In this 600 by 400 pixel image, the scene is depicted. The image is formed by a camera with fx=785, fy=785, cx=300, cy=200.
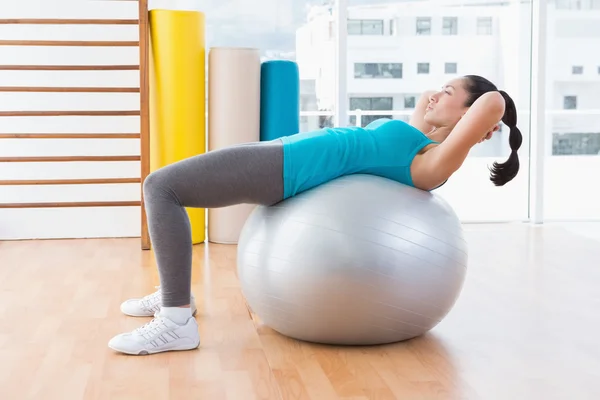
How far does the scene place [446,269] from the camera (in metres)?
2.25

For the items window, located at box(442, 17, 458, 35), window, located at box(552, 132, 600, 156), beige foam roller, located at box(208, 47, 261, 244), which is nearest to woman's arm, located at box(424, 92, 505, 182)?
beige foam roller, located at box(208, 47, 261, 244)

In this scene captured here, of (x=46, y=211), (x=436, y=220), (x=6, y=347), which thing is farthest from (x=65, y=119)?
(x=436, y=220)

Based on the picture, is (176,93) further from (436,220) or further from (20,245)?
(436,220)

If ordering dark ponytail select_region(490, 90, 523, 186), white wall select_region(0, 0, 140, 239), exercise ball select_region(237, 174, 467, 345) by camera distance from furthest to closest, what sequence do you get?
white wall select_region(0, 0, 140, 239), dark ponytail select_region(490, 90, 523, 186), exercise ball select_region(237, 174, 467, 345)

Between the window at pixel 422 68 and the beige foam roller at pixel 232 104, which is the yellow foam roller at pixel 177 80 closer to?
the beige foam roller at pixel 232 104

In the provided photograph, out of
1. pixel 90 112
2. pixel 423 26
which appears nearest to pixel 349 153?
pixel 90 112

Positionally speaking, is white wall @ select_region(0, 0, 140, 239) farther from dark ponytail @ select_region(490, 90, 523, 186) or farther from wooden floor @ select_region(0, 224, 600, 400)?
dark ponytail @ select_region(490, 90, 523, 186)

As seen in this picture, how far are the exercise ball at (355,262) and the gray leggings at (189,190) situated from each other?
5.0 inches

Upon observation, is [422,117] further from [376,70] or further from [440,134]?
[376,70]

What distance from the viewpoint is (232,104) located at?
421cm

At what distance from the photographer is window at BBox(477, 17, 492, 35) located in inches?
195

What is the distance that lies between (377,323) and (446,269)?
0.25 m

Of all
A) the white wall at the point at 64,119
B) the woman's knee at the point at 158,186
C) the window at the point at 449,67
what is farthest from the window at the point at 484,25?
the woman's knee at the point at 158,186

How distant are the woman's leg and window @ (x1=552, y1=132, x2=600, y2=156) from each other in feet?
11.2
